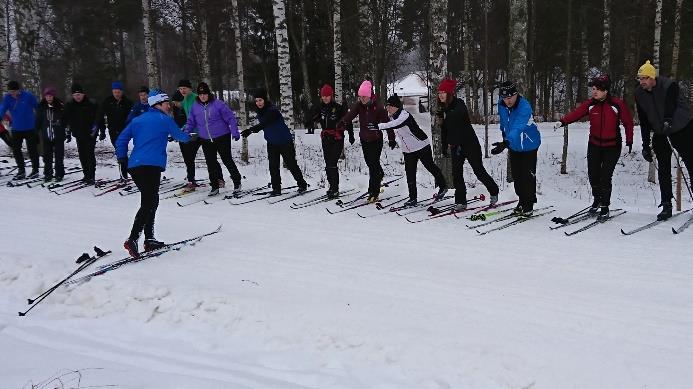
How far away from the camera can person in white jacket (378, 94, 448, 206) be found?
337 inches

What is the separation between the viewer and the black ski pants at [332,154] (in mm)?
9516

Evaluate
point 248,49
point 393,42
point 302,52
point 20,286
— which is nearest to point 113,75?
point 248,49

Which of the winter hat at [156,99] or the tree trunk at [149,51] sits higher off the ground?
the tree trunk at [149,51]

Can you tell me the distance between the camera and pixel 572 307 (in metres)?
4.87

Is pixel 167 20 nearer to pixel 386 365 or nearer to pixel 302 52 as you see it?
pixel 302 52

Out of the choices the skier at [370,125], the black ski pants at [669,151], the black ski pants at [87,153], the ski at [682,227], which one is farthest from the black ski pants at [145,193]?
the black ski pants at [669,151]

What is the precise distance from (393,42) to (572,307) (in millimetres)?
25545

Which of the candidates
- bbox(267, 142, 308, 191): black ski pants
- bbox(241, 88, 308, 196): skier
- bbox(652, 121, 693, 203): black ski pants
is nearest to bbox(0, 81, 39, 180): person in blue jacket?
bbox(241, 88, 308, 196): skier

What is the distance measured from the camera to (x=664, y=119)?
702 cm

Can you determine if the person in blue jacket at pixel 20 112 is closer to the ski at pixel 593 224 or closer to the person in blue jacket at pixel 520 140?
the person in blue jacket at pixel 520 140

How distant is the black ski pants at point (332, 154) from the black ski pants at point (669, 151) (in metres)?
4.79

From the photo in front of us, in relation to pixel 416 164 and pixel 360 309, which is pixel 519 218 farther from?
pixel 360 309

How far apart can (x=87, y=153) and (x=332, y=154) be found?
5.71m

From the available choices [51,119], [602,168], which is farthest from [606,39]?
[51,119]
